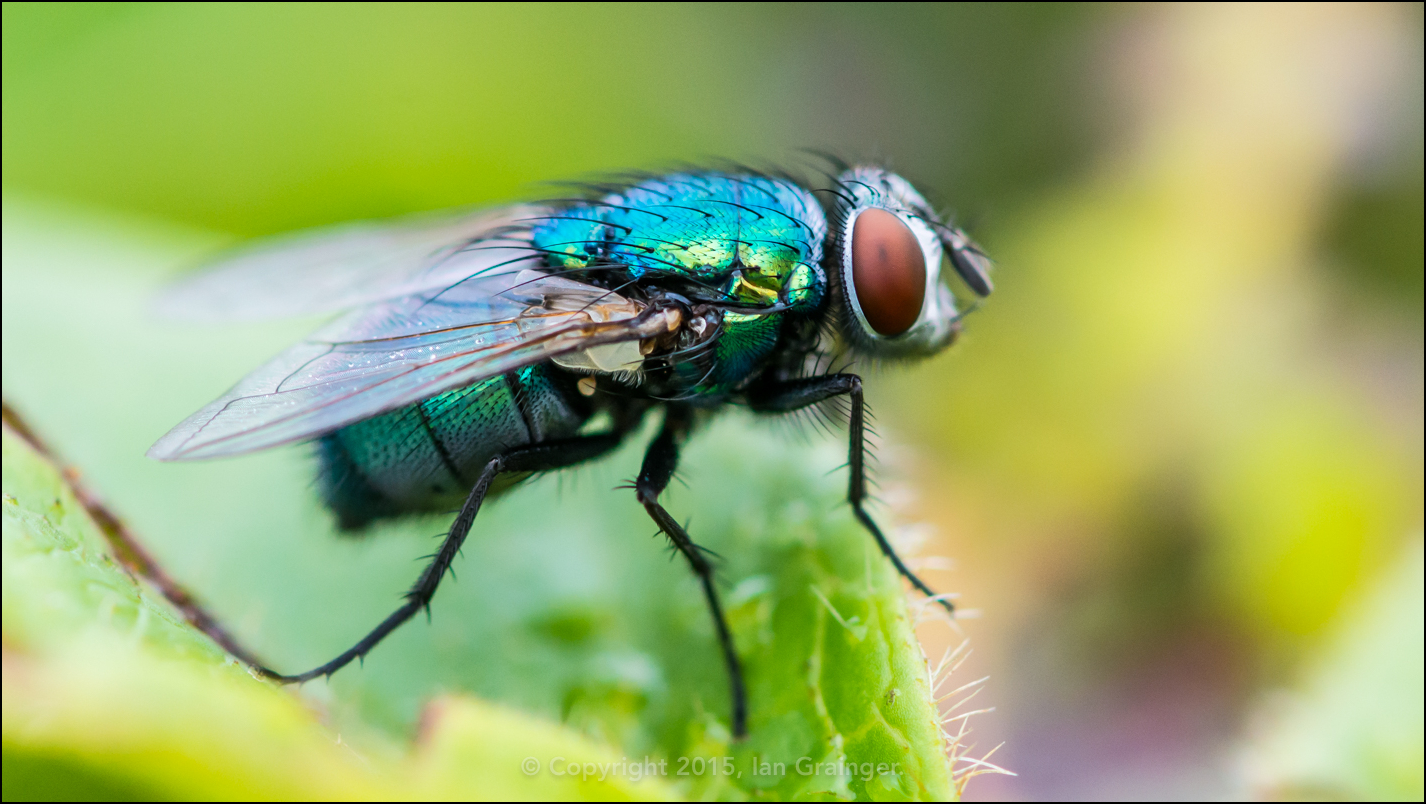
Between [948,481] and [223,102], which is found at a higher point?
[223,102]

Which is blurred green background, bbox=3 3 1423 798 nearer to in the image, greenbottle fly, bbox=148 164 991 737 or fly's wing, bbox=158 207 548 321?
fly's wing, bbox=158 207 548 321

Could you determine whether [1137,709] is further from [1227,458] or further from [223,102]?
[223,102]

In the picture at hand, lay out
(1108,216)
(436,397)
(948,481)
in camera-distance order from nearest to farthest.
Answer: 1. (436,397)
2. (948,481)
3. (1108,216)

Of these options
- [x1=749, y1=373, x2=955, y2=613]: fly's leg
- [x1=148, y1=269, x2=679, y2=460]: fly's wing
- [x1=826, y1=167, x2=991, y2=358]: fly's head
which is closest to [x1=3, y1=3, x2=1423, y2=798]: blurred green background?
[x1=749, y1=373, x2=955, y2=613]: fly's leg

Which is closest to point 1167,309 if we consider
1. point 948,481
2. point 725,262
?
point 948,481

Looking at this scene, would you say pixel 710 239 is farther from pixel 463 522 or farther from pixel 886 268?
pixel 463 522

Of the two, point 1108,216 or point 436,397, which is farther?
point 1108,216
